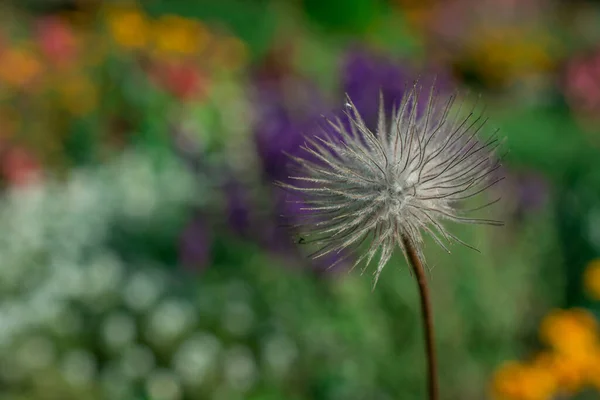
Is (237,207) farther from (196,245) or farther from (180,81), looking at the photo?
(180,81)

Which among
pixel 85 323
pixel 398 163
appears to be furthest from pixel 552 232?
pixel 398 163

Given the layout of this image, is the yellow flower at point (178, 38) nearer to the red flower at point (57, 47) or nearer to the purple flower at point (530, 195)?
the red flower at point (57, 47)

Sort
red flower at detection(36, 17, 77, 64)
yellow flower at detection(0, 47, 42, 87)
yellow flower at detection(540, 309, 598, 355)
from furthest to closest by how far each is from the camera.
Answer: red flower at detection(36, 17, 77, 64) → yellow flower at detection(0, 47, 42, 87) → yellow flower at detection(540, 309, 598, 355)

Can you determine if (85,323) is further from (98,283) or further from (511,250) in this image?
(511,250)

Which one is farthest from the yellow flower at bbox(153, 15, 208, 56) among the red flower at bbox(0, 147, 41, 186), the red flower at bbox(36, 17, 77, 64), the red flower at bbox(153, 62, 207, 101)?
the red flower at bbox(0, 147, 41, 186)

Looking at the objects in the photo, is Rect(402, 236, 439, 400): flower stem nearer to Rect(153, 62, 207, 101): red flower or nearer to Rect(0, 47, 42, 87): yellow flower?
Rect(153, 62, 207, 101): red flower

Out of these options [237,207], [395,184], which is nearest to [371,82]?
[237,207]
